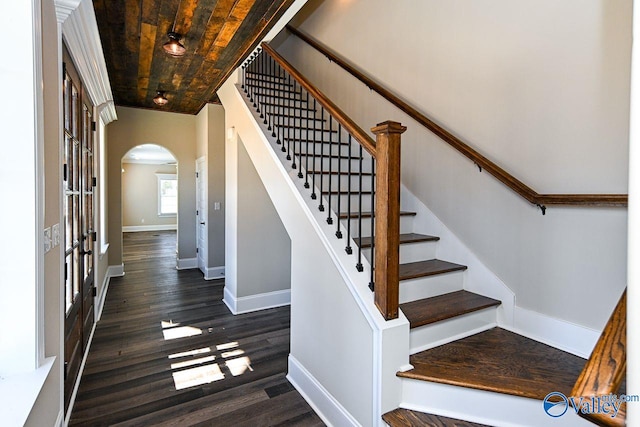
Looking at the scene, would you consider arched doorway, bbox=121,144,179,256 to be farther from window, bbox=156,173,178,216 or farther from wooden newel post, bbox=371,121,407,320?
wooden newel post, bbox=371,121,407,320

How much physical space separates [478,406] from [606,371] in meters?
1.04

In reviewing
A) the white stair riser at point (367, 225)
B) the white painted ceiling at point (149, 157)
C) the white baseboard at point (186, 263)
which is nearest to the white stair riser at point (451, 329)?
the white stair riser at point (367, 225)

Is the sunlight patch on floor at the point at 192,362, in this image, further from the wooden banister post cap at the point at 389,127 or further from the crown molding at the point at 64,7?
the crown molding at the point at 64,7

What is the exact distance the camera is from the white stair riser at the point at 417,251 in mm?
2570

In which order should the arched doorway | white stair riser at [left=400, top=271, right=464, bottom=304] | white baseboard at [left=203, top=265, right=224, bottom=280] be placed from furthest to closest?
the arched doorway, white baseboard at [left=203, top=265, right=224, bottom=280], white stair riser at [left=400, top=271, right=464, bottom=304]

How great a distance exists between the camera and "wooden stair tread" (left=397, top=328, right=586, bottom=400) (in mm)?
1586

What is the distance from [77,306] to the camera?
2.49 metres

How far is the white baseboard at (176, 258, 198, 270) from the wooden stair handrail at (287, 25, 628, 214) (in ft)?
14.7

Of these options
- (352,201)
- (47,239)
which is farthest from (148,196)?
(47,239)

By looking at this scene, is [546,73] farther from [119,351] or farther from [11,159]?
[119,351]

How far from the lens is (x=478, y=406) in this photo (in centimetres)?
161

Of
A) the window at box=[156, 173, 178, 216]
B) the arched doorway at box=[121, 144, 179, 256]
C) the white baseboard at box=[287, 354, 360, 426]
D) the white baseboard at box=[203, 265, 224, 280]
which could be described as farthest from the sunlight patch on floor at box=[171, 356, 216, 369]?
the window at box=[156, 173, 178, 216]

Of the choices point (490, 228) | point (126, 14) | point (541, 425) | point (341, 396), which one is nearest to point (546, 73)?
point (490, 228)

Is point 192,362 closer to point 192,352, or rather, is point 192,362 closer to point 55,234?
point 192,352
